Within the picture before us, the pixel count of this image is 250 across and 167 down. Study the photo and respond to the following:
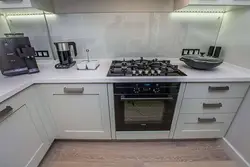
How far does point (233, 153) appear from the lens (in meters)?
1.29

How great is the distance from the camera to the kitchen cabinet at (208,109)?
1.13 metres

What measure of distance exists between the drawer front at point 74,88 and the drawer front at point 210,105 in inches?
32.6

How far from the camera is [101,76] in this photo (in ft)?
3.59

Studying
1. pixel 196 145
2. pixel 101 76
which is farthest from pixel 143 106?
pixel 196 145

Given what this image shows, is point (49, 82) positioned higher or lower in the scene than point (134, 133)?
higher

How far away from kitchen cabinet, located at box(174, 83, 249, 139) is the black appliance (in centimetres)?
148

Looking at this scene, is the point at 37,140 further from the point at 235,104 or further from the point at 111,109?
the point at 235,104

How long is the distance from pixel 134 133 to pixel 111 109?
1.30 ft

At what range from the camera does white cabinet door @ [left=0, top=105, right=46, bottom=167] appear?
86 cm

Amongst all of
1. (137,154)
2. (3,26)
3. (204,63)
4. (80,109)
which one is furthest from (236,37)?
(3,26)

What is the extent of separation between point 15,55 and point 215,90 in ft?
5.96

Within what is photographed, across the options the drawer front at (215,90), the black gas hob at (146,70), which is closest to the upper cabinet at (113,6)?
the black gas hob at (146,70)

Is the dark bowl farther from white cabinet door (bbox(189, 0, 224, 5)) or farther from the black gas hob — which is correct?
white cabinet door (bbox(189, 0, 224, 5))

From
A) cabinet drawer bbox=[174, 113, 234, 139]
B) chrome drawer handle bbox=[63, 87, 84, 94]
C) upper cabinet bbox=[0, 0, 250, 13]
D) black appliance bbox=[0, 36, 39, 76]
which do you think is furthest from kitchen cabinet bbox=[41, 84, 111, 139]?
upper cabinet bbox=[0, 0, 250, 13]
